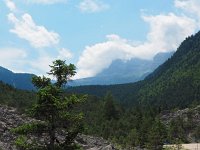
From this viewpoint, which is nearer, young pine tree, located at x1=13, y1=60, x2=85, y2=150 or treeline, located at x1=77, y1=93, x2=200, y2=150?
young pine tree, located at x1=13, y1=60, x2=85, y2=150

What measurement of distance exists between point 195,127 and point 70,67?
168769 mm

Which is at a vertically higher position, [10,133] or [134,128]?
[10,133]

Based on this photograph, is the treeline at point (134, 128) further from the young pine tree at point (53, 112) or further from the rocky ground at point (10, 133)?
the young pine tree at point (53, 112)

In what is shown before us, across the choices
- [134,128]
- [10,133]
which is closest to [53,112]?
[10,133]

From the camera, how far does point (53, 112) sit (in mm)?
33938

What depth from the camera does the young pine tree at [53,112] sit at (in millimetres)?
33031

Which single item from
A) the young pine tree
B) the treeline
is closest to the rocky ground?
the treeline

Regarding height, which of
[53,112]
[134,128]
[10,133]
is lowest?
[134,128]

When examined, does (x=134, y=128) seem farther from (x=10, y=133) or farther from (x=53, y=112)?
(x=53, y=112)

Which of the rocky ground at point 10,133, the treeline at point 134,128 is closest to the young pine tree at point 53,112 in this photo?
the rocky ground at point 10,133

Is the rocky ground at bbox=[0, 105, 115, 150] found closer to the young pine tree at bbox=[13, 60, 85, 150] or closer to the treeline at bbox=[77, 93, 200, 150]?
the treeline at bbox=[77, 93, 200, 150]

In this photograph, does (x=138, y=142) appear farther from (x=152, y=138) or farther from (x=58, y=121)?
(x=58, y=121)

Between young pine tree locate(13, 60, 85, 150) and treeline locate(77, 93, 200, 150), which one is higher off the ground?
young pine tree locate(13, 60, 85, 150)

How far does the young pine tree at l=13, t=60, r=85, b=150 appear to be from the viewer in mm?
33031
